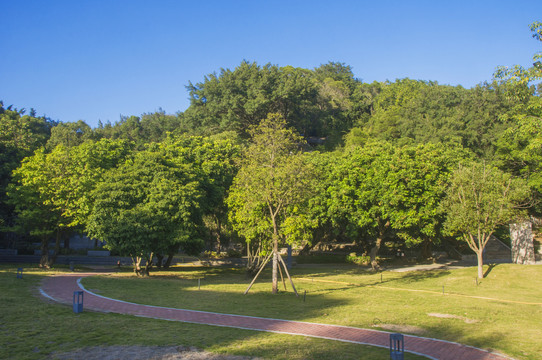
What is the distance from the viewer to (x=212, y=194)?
2903cm

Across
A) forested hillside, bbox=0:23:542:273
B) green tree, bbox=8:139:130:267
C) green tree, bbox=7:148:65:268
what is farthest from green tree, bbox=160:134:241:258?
green tree, bbox=7:148:65:268

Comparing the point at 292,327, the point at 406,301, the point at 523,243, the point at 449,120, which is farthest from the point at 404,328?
the point at 449,120

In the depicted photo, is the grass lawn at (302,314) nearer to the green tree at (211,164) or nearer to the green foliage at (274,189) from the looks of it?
the green foliage at (274,189)

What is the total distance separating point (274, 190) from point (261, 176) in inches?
37.4

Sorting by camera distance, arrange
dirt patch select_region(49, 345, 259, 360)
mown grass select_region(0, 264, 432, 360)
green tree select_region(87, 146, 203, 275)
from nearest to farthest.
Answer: dirt patch select_region(49, 345, 259, 360) → mown grass select_region(0, 264, 432, 360) → green tree select_region(87, 146, 203, 275)

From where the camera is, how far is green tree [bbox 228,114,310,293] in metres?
19.3

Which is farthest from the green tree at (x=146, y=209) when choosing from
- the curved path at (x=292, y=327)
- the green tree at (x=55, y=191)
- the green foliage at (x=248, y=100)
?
the green foliage at (x=248, y=100)

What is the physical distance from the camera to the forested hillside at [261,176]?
67.2 ft

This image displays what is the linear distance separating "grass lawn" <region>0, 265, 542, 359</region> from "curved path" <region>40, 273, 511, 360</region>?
636mm

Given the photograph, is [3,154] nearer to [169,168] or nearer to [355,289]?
[169,168]

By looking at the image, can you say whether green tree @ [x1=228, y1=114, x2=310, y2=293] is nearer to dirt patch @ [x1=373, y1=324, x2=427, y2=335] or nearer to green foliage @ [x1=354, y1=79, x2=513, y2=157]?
dirt patch @ [x1=373, y1=324, x2=427, y2=335]

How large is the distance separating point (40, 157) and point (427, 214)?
92.4 feet

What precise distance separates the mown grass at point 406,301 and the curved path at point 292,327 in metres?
0.73

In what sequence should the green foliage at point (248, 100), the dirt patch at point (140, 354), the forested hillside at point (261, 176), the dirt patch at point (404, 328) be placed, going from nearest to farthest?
the dirt patch at point (140, 354), the dirt patch at point (404, 328), the forested hillside at point (261, 176), the green foliage at point (248, 100)
